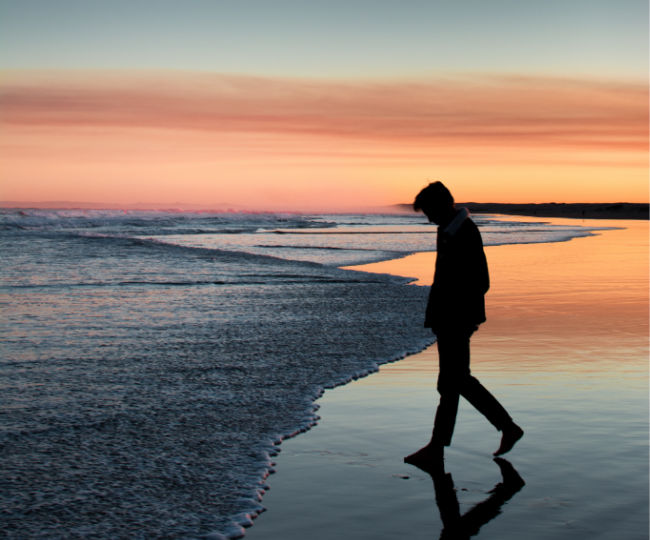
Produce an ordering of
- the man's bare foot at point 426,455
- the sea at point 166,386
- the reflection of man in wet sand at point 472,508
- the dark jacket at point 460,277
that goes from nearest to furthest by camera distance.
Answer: the reflection of man in wet sand at point 472,508 < the sea at point 166,386 < the man's bare foot at point 426,455 < the dark jacket at point 460,277

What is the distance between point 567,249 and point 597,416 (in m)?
26.1

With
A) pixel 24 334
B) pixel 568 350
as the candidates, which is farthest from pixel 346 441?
pixel 24 334

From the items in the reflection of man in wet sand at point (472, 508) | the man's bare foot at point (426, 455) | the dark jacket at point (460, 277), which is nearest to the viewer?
the reflection of man in wet sand at point (472, 508)

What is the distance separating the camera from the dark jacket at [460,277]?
5.26 m

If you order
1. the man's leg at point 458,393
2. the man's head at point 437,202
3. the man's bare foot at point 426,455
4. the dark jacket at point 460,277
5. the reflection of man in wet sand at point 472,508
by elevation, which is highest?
the man's head at point 437,202

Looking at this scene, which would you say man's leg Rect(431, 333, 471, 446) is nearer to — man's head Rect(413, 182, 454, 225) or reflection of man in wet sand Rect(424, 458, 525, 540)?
reflection of man in wet sand Rect(424, 458, 525, 540)

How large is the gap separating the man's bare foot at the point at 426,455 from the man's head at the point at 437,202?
5.10 ft

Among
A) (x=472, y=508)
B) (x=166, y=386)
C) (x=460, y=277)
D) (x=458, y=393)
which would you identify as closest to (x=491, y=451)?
(x=458, y=393)

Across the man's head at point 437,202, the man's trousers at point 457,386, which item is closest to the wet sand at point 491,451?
the man's trousers at point 457,386

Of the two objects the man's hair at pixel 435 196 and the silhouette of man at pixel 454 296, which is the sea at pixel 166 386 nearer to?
the silhouette of man at pixel 454 296

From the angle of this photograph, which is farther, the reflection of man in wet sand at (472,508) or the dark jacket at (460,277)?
the dark jacket at (460,277)

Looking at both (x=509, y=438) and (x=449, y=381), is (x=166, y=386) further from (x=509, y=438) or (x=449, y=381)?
(x=509, y=438)

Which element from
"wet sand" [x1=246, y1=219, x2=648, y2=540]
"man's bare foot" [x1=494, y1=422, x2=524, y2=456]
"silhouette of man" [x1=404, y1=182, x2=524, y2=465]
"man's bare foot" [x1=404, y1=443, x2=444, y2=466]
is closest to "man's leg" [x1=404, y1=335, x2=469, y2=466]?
"silhouette of man" [x1=404, y1=182, x2=524, y2=465]

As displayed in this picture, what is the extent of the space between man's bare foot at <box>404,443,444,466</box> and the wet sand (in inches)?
2.9
